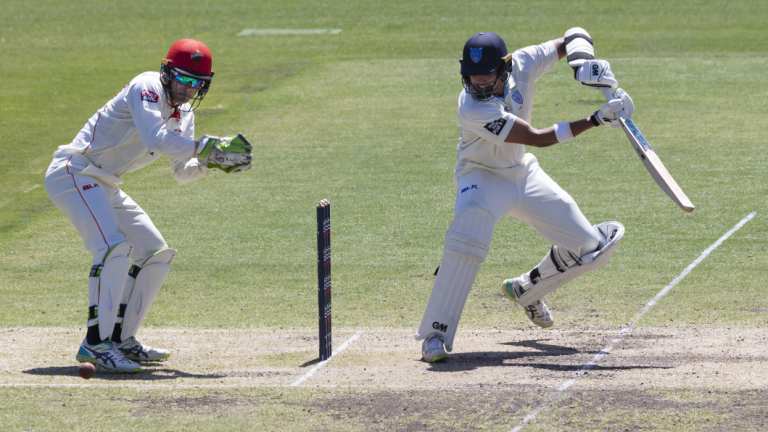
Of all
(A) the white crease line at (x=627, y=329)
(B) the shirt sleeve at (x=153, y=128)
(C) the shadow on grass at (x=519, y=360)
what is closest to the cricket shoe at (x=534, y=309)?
(C) the shadow on grass at (x=519, y=360)

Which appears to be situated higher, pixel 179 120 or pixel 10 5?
pixel 179 120

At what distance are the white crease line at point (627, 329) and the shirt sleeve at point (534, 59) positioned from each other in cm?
191

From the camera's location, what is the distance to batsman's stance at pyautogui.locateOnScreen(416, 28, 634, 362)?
874 cm

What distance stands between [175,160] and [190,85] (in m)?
0.52

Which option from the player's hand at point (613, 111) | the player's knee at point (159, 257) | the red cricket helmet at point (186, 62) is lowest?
the player's knee at point (159, 257)

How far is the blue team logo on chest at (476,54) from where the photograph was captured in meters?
8.69

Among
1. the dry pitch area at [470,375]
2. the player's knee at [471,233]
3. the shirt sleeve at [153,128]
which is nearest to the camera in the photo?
the dry pitch area at [470,375]

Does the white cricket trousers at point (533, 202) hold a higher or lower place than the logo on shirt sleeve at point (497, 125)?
lower

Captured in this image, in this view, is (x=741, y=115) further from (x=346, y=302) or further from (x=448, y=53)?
(x=346, y=302)

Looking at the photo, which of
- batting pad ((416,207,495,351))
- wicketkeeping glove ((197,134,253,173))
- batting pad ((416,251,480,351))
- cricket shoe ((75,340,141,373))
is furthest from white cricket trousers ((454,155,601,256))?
cricket shoe ((75,340,141,373))

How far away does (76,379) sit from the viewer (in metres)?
8.51

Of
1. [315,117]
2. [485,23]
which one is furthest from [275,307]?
[485,23]

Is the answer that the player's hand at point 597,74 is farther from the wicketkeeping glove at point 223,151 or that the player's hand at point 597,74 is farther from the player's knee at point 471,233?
the wicketkeeping glove at point 223,151

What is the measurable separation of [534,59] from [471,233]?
1395 mm
